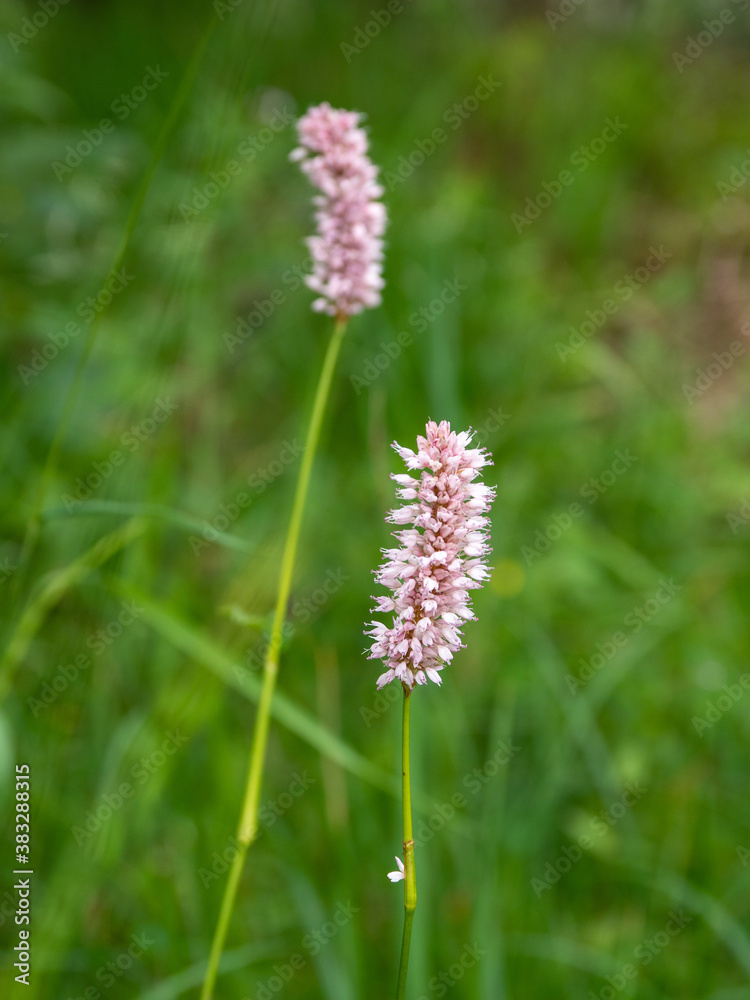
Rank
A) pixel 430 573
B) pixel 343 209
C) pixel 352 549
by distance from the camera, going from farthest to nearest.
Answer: pixel 352 549 < pixel 343 209 < pixel 430 573

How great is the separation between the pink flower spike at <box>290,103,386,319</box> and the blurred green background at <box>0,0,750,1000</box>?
0.19 m

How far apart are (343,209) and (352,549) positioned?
2.06 meters

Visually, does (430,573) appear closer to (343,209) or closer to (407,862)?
(407,862)

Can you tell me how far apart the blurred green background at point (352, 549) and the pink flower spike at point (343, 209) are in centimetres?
19

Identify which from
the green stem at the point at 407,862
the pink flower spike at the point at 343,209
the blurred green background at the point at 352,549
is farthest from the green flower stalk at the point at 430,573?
the pink flower spike at the point at 343,209

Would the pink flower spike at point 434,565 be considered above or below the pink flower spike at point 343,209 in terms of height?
below

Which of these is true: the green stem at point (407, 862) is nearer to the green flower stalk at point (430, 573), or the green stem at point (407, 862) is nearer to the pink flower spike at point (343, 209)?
the green flower stalk at point (430, 573)

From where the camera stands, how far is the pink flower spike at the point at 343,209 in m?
1.77

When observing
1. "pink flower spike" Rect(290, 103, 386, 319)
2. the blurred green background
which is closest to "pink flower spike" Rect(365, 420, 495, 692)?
the blurred green background

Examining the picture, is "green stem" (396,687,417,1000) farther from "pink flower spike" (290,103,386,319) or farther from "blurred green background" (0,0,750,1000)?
"pink flower spike" (290,103,386,319)

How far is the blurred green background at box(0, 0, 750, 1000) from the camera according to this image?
7.84ft

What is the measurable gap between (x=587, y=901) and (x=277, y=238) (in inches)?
138

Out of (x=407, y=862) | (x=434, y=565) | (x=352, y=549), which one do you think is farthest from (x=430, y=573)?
(x=352, y=549)

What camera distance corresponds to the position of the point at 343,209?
179 centimetres
